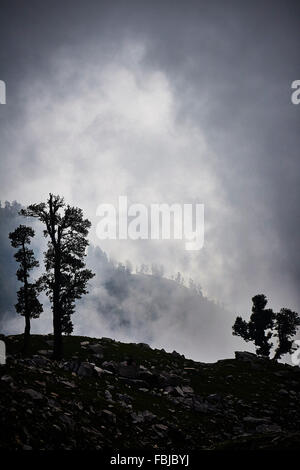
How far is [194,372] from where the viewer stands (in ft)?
84.5

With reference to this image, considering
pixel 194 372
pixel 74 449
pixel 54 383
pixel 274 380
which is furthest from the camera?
pixel 274 380

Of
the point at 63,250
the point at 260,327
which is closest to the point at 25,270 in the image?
the point at 63,250

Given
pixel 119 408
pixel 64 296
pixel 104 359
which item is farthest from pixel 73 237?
pixel 119 408

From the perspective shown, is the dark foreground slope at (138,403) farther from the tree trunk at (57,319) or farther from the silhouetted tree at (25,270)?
the silhouetted tree at (25,270)

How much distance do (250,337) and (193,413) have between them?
4241cm

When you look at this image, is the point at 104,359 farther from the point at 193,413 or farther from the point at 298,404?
the point at 298,404

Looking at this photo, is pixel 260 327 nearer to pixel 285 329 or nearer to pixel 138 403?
pixel 285 329

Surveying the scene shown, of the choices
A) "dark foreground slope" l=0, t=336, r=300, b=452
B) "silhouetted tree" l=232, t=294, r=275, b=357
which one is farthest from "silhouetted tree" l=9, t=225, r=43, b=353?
"silhouetted tree" l=232, t=294, r=275, b=357

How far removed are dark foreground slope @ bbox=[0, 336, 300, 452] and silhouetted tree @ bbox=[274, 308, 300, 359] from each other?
819 inches

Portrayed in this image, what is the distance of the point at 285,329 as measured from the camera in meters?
51.3

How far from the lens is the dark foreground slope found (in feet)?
23.9

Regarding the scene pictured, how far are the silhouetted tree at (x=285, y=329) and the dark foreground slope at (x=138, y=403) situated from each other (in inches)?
819

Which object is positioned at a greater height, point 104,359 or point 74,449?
point 74,449

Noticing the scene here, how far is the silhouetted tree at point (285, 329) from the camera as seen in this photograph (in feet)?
166
